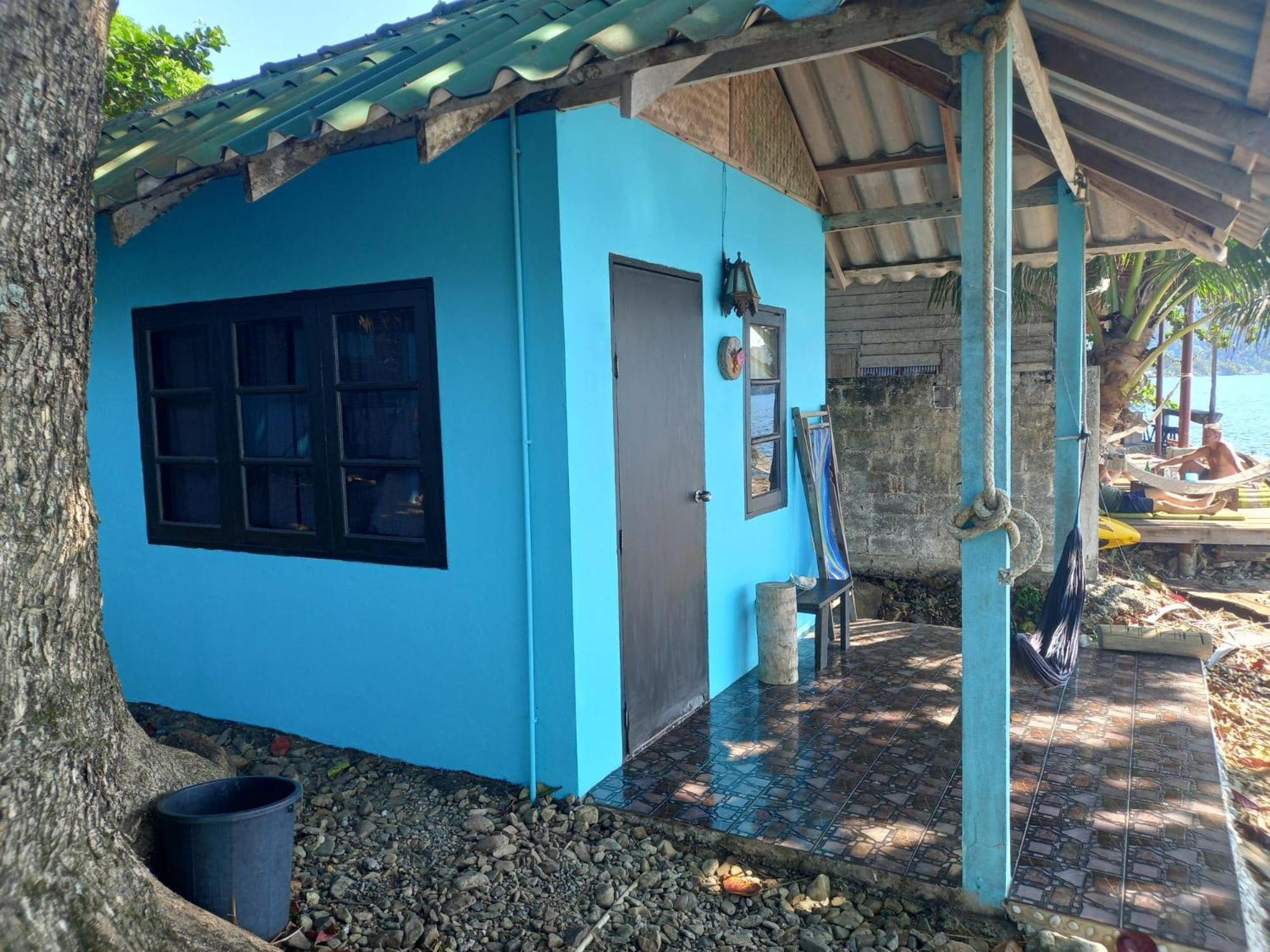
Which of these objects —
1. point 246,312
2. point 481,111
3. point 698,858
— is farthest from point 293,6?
point 698,858

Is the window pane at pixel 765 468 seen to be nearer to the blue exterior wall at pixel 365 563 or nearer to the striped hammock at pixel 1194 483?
the blue exterior wall at pixel 365 563

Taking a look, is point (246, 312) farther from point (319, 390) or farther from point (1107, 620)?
point (1107, 620)

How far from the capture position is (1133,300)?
9242 mm

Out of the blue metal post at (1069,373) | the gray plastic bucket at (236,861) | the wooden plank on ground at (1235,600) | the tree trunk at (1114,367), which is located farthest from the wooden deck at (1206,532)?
the gray plastic bucket at (236,861)

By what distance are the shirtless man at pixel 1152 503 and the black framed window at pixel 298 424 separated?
887cm

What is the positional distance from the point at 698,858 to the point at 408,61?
356 cm

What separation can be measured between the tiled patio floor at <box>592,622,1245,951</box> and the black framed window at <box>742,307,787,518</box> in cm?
119

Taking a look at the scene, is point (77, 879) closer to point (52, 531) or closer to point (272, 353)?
point (52, 531)

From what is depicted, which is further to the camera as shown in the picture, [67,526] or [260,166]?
[260,166]

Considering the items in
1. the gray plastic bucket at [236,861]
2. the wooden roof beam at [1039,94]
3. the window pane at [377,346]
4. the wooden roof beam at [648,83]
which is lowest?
the gray plastic bucket at [236,861]

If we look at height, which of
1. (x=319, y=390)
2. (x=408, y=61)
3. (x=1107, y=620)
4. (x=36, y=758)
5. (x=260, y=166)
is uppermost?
(x=408, y=61)

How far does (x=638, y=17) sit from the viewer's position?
9.85 ft

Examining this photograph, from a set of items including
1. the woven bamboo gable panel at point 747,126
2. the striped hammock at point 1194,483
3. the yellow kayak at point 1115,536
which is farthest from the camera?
the striped hammock at point 1194,483

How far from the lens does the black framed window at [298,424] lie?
14.3ft
